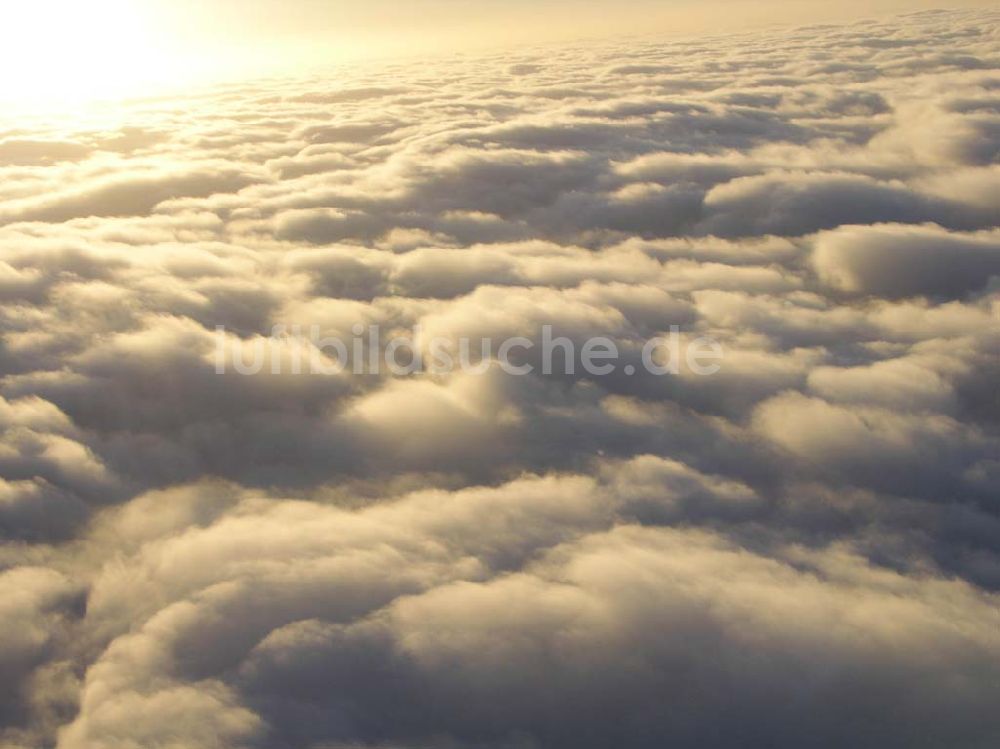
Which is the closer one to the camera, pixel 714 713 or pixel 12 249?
pixel 714 713

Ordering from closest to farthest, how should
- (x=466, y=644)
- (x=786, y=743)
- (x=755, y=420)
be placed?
(x=786, y=743), (x=466, y=644), (x=755, y=420)

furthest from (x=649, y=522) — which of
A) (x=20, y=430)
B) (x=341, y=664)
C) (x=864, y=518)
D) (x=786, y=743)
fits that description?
(x=20, y=430)

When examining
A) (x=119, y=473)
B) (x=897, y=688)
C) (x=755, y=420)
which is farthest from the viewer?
(x=755, y=420)

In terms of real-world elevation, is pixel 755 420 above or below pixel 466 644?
below

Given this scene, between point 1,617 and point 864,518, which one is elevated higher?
point 1,617

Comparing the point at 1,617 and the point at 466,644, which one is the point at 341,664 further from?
the point at 1,617

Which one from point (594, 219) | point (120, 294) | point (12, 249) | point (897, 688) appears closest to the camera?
point (897, 688)

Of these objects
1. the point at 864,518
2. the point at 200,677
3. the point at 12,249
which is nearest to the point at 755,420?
the point at 864,518

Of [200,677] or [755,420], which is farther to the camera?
[755,420]

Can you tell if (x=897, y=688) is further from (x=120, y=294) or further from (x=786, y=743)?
(x=120, y=294)
